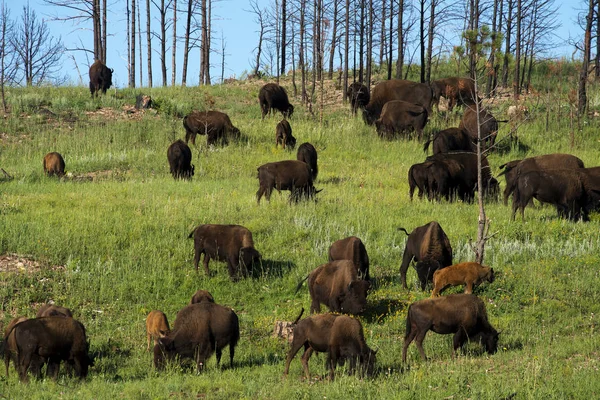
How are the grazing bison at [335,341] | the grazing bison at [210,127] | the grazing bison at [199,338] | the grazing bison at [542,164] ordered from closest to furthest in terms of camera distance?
the grazing bison at [335,341] < the grazing bison at [199,338] < the grazing bison at [542,164] < the grazing bison at [210,127]

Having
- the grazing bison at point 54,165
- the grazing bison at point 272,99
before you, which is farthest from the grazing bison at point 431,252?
the grazing bison at point 272,99

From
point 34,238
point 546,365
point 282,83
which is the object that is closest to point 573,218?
point 546,365

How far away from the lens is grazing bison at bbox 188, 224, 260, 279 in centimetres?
1466

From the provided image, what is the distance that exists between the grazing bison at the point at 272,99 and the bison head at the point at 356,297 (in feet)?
61.1

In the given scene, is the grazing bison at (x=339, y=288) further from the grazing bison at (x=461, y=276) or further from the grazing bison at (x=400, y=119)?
the grazing bison at (x=400, y=119)

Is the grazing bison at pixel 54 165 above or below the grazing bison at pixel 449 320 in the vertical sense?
above

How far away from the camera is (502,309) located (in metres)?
13.7

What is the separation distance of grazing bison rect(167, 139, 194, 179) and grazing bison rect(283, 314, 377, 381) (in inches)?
519

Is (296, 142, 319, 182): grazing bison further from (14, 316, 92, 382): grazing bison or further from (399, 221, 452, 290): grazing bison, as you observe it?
(14, 316, 92, 382): grazing bison

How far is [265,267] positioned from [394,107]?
13.7 metres

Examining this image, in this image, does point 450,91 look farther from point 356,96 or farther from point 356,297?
point 356,297

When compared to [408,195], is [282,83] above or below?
above

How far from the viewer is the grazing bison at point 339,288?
12359 mm

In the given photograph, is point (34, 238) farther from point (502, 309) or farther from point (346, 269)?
point (502, 309)
